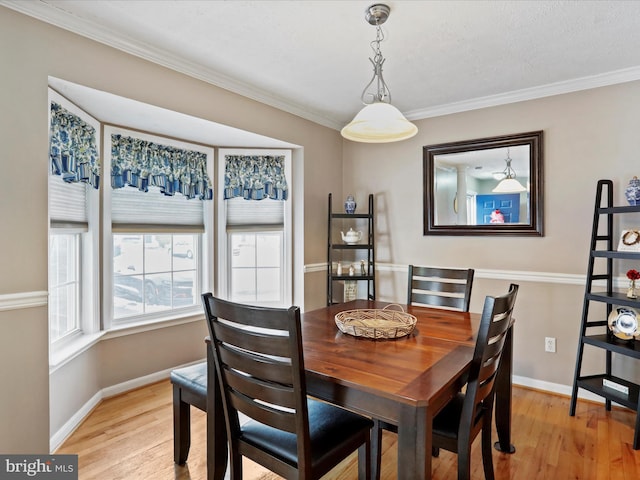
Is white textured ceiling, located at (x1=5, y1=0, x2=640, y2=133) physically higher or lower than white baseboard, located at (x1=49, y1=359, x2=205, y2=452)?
higher

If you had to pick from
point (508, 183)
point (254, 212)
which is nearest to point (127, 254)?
point (254, 212)

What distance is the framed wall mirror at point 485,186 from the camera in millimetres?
3039

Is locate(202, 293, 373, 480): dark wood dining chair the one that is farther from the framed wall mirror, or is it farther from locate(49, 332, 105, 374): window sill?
the framed wall mirror

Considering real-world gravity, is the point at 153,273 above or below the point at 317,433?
above

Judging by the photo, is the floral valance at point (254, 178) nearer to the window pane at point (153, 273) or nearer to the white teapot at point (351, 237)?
the window pane at point (153, 273)

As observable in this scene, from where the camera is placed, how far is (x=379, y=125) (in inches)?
74.7

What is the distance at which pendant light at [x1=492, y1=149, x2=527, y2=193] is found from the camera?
122 inches

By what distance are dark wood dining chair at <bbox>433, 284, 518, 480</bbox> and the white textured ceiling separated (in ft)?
5.04

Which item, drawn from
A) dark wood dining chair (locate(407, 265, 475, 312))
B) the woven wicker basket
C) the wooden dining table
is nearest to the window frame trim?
the wooden dining table

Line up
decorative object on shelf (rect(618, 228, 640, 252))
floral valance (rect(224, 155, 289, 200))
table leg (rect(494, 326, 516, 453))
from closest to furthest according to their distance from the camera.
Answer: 1. table leg (rect(494, 326, 516, 453))
2. decorative object on shelf (rect(618, 228, 640, 252))
3. floral valance (rect(224, 155, 289, 200))

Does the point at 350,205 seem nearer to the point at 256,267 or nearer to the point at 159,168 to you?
the point at 256,267

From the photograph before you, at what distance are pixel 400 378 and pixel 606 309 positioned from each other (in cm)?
237

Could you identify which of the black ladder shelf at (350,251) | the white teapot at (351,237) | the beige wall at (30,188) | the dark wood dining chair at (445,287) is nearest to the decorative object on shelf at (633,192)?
the dark wood dining chair at (445,287)

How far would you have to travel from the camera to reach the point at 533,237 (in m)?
3.04
